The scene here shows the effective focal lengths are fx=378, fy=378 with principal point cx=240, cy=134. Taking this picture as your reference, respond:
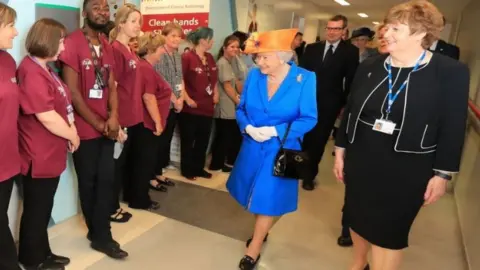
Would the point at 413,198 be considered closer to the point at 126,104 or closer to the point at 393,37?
the point at 393,37

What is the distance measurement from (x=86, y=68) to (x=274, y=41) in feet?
3.38

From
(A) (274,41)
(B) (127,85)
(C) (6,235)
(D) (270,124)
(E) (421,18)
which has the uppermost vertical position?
(E) (421,18)

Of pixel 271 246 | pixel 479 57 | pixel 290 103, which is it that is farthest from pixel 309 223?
pixel 479 57

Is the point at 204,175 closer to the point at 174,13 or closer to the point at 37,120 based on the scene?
the point at 174,13

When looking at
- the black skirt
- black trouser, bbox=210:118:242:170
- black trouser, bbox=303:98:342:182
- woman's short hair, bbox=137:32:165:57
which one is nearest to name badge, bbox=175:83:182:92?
woman's short hair, bbox=137:32:165:57

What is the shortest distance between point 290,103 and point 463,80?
852mm

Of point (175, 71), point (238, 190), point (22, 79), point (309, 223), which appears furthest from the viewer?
point (175, 71)

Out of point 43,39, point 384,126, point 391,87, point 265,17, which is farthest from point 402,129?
point 265,17

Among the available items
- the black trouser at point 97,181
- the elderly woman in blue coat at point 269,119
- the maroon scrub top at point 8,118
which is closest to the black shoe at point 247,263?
the elderly woman in blue coat at point 269,119

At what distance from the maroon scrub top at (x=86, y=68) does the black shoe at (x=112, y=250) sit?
0.67 m

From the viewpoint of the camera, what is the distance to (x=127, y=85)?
8.16 feet

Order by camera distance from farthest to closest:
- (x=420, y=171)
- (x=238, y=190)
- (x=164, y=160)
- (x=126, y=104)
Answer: (x=164, y=160)
(x=126, y=104)
(x=238, y=190)
(x=420, y=171)

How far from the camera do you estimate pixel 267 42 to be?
6.78ft

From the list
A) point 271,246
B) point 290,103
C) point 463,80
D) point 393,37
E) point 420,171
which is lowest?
point 271,246
